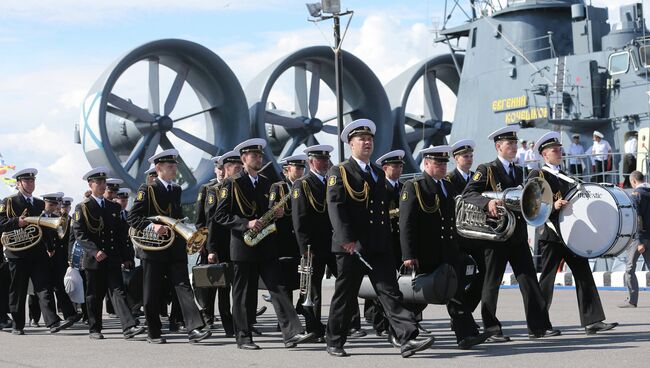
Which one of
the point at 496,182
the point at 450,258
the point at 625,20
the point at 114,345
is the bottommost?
Answer: the point at 114,345

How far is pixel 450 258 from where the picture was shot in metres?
A: 8.55

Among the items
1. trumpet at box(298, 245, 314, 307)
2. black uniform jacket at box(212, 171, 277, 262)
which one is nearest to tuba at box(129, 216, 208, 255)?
black uniform jacket at box(212, 171, 277, 262)

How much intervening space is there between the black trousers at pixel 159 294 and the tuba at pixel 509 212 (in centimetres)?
249

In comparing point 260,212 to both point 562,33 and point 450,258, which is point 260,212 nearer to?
point 450,258

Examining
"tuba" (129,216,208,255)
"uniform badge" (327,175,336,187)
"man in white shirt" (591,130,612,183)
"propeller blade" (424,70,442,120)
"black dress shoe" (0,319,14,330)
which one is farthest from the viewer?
"propeller blade" (424,70,442,120)

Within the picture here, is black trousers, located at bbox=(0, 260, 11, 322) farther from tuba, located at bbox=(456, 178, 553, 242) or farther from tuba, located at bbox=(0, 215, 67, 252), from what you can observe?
tuba, located at bbox=(456, 178, 553, 242)

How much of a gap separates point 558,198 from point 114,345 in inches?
159

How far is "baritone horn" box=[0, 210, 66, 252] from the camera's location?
11758mm

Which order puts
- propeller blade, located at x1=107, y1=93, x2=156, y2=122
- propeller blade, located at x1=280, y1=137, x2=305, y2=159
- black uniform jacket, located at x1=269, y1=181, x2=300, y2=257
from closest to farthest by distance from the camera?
black uniform jacket, located at x1=269, y1=181, x2=300, y2=257, propeller blade, located at x1=107, y1=93, x2=156, y2=122, propeller blade, located at x1=280, y1=137, x2=305, y2=159

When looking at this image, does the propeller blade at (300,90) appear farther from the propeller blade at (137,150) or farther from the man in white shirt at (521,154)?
the man in white shirt at (521,154)

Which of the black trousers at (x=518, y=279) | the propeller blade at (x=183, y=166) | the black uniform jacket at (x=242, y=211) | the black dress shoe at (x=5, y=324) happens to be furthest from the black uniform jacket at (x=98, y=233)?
the propeller blade at (x=183, y=166)

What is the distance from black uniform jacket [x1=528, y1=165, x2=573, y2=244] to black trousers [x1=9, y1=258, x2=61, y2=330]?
5331 millimetres

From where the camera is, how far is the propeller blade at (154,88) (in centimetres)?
2895

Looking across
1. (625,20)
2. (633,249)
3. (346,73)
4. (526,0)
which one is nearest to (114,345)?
(633,249)
